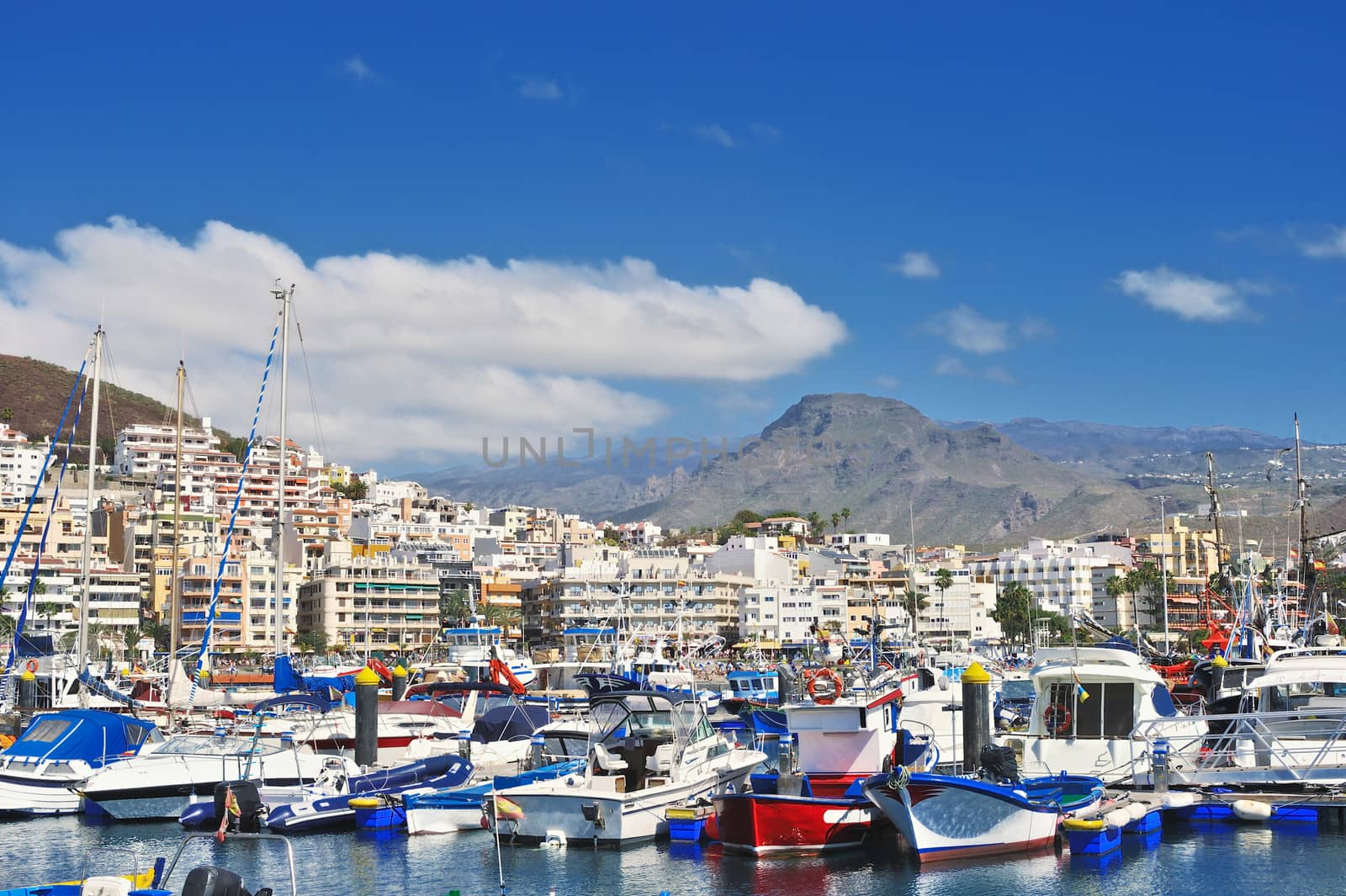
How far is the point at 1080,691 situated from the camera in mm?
31766

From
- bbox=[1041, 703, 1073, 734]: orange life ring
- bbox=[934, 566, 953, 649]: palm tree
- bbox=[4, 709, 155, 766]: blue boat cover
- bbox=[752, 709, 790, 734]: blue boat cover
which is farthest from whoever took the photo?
bbox=[934, 566, 953, 649]: palm tree

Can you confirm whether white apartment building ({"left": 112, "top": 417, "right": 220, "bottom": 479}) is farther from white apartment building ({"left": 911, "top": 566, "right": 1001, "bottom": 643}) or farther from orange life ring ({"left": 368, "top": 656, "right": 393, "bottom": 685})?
orange life ring ({"left": 368, "top": 656, "right": 393, "bottom": 685})

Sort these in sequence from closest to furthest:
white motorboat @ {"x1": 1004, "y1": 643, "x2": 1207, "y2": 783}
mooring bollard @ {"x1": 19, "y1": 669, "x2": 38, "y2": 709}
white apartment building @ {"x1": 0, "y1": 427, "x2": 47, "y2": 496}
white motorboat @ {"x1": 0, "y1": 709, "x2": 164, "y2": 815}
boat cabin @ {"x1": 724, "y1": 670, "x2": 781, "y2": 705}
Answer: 1. white motorboat @ {"x1": 1004, "y1": 643, "x2": 1207, "y2": 783}
2. white motorboat @ {"x1": 0, "y1": 709, "x2": 164, "y2": 815}
3. mooring bollard @ {"x1": 19, "y1": 669, "x2": 38, "y2": 709}
4. boat cabin @ {"x1": 724, "y1": 670, "x2": 781, "y2": 705}
5. white apartment building @ {"x1": 0, "y1": 427, "x2": 47, "y2": 496}

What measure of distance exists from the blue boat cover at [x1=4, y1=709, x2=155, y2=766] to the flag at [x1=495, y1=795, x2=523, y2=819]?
12637 mm

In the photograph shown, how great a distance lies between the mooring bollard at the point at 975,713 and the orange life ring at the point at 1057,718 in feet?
6.99

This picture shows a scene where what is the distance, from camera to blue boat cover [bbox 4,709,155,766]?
117 feet

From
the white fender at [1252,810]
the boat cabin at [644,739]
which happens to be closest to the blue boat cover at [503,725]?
the boat cabin at [644,739]

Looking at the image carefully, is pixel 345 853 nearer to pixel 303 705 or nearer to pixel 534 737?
pixel 534 737

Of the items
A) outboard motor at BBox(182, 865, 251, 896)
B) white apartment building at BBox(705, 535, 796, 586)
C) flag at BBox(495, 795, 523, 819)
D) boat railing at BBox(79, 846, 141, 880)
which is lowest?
boat railing at BBox(79, 846, 141, 880)

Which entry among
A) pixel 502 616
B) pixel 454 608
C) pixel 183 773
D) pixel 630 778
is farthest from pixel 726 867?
pixel 502 616

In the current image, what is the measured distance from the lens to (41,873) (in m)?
27.6

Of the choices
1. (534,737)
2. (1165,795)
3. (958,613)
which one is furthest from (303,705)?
(958,613)

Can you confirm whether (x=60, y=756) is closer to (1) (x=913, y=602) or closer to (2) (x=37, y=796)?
(2) (x=37, y=796)

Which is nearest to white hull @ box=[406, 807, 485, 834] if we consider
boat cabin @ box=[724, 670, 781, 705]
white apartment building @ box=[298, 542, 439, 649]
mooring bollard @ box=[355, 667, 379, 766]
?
mooring bollard @ box=[355, 667, 379, 766]
